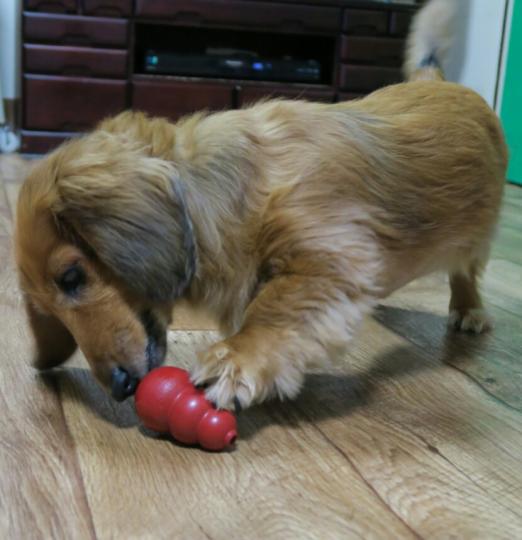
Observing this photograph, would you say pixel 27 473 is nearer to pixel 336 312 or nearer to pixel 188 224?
pixel 188 224

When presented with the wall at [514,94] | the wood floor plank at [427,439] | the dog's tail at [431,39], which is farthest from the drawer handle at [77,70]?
the wood floor plank at [427,439]

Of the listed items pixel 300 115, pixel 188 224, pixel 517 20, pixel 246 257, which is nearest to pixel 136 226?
pixel 188 224

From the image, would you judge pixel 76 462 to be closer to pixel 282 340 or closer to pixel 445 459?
pixel 282 340

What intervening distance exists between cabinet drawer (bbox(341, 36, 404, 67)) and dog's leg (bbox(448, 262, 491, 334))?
11.1 ft

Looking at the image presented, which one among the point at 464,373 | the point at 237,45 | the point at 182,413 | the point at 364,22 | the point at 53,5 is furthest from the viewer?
the point at 237,45

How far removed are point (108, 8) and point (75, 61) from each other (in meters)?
0.38

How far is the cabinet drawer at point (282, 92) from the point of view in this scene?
16.4ft

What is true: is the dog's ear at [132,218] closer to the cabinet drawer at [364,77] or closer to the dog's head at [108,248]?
the dog's head at [108,248]

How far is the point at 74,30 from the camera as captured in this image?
472 cm

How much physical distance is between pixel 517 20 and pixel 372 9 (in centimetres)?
96

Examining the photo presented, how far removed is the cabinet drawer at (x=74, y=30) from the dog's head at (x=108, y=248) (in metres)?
3.69

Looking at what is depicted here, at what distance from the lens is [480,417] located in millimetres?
1365

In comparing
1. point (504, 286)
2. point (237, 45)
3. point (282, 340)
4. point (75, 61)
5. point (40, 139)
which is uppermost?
point (237, 45)

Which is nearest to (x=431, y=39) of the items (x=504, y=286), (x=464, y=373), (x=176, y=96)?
(x=504, y=286)
